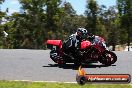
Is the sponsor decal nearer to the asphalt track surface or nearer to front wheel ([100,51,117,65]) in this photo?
the asphalt track surface

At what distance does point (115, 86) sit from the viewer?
982 centimetres

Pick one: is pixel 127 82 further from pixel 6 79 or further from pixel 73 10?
pixel 73 10

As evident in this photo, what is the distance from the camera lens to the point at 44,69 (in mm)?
13781

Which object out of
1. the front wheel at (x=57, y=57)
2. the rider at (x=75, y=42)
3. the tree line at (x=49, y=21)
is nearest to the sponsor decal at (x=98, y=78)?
the rider at (x=75, y=42)

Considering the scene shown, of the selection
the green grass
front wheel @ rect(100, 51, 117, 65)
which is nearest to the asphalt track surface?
front wheel @ rect(100, 51, 117, 65)

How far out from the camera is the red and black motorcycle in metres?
14.5

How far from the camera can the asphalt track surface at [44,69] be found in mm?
11898

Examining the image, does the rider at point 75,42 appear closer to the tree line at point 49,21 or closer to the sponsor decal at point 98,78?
the sponsor decal at point 98,78

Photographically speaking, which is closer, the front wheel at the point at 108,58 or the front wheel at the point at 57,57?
the front wheel at the point at 108,58

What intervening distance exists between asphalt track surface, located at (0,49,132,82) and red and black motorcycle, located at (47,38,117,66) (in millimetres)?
202

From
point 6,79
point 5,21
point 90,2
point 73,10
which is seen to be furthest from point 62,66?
point 73,10

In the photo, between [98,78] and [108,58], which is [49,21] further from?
[98,78]

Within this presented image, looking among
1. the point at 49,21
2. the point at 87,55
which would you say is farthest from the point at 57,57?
the point at 49,21

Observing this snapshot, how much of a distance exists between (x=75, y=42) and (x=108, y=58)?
4.19ft
